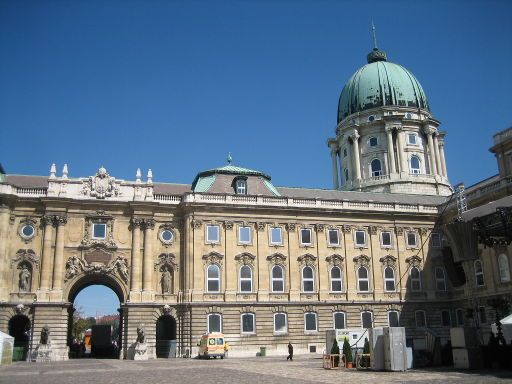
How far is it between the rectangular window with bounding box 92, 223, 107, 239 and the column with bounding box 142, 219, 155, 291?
3.82 m

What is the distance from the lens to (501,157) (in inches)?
2058

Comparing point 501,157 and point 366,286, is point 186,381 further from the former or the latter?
point 501,157

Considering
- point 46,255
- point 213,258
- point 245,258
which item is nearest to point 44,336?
point 46,255

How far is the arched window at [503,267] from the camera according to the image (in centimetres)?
4997

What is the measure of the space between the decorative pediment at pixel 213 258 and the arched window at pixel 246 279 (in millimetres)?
2424

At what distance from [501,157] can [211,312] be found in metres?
31.0

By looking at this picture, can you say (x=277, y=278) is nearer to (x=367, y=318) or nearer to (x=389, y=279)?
(x=367, y=318)

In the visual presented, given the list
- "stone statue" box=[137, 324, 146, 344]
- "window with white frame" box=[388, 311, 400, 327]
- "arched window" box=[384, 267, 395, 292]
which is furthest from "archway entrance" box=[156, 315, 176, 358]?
"arched window" box=[384, 267, 395, 292]

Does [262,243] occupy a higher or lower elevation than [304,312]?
higher

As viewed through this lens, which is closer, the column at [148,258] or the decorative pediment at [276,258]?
the column at [148,258]

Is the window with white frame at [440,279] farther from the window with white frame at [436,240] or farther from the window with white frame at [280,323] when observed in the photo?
the window with white frame at [280,323]

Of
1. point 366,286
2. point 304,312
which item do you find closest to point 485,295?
point 366,286

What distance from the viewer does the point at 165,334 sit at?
5384 cm

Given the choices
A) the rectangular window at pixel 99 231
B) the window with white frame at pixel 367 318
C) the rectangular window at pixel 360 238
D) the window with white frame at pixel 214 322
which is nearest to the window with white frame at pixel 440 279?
the window with white frame at pixel 367 318
